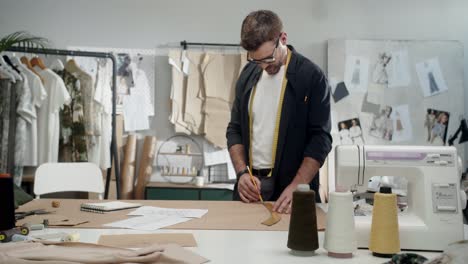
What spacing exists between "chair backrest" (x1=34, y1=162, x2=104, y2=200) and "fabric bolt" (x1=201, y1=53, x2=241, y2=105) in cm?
191

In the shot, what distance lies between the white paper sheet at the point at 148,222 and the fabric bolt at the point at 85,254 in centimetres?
34

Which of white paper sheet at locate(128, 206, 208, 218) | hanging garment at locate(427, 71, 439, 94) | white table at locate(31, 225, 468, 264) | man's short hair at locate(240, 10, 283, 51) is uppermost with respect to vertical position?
hanging garment at locate(427, 71, 439, 94)

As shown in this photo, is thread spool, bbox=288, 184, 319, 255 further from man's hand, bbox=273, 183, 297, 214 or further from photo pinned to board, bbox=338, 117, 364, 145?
photo pinned to board, bbox=338, 117, 364, 145

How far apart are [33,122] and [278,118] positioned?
2473mm

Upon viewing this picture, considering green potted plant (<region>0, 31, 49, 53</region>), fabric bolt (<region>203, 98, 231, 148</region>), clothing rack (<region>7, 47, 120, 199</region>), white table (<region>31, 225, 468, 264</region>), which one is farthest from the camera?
fabric bolt (<region>203, 98, 231, 148</region>)

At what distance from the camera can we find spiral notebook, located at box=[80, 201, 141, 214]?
1.95 m

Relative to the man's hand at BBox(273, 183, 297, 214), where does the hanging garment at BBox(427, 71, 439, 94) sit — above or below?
above

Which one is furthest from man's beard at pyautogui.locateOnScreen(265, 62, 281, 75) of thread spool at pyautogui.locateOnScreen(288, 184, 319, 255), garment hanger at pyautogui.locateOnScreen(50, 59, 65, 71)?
garment hanger at pyautogui.locateOnScreen(50, 59, 65, 71)

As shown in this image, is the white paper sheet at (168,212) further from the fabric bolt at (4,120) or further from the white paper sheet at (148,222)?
the fabric bolt at (4,120)

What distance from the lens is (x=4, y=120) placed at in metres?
3.71

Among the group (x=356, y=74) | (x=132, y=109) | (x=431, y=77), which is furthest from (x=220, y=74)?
(x=431, y=77)

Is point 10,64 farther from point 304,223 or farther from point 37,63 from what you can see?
point 304,223

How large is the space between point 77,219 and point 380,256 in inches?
42.7

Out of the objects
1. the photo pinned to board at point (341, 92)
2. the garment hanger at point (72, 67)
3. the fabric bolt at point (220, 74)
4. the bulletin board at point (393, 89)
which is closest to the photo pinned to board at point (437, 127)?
the bulletin board at point (393, 89)
